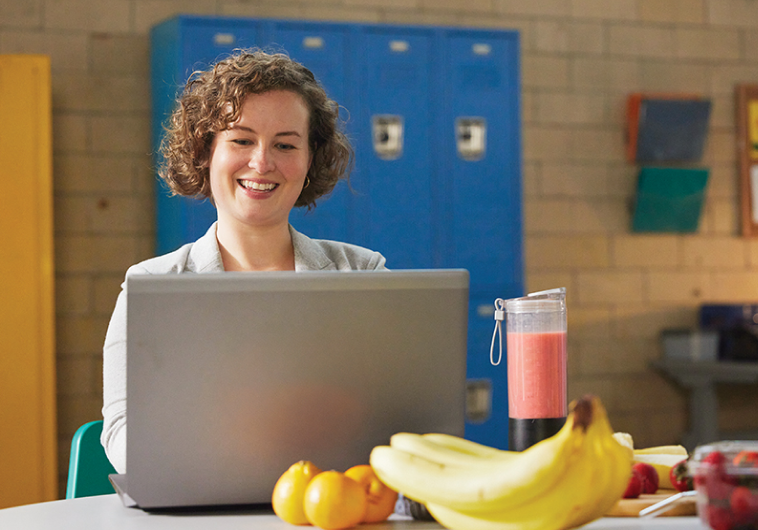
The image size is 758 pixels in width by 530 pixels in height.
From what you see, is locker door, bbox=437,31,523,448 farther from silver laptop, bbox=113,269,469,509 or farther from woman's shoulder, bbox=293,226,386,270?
silver laptop, bbox=113,269,469,509

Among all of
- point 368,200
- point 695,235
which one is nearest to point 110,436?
point 368,200

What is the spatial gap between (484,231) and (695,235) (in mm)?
1482

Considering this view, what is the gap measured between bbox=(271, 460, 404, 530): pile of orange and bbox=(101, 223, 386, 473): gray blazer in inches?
9.6

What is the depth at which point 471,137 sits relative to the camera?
371 cm

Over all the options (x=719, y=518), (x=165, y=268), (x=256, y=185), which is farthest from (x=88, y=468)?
(x=719, y=518)

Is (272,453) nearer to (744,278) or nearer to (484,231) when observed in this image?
(484,231)

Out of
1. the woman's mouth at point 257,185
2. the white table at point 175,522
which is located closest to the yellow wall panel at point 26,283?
the woman's mouth at point 257,185

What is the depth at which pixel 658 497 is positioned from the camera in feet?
3.41

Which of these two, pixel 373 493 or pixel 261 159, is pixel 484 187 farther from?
pixel 373 493

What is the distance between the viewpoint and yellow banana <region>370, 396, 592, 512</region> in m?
0.78

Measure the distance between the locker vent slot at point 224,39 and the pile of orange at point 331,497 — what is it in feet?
9.00

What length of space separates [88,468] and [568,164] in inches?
129

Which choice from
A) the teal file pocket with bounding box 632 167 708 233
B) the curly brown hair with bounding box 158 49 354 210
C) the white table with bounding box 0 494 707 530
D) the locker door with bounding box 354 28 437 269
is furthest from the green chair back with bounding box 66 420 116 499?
the teal file pocket with bounding box 632 167 708 233

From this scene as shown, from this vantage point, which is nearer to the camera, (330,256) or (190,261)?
(190,261)
